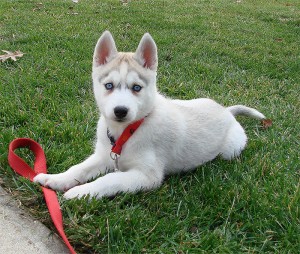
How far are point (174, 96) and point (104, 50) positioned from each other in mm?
1947

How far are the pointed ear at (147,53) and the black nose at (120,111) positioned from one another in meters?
0.57

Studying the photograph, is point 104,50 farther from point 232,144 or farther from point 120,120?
point 232,144

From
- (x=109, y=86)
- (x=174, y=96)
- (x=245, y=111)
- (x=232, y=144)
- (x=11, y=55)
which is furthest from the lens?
(x=11, y=55)

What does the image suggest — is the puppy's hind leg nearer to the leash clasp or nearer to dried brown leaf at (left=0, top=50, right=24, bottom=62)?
the leash clasp

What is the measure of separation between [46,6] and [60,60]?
413 centimetres

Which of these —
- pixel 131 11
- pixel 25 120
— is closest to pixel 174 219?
pixel 25 120

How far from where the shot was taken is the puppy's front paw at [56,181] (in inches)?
108

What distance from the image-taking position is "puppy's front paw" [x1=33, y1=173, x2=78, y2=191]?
2753 millimetres

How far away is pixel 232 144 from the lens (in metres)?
3.58

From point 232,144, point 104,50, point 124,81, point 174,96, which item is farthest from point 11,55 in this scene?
point 232,144

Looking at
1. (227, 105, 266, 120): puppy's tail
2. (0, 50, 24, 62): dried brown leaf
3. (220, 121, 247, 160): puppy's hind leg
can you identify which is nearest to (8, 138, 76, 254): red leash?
(220, 121, 247, 160): puppy's hind leg

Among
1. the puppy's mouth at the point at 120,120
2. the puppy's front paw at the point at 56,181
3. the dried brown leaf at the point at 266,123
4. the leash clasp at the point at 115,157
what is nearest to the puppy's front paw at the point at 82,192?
the puppy's front paw at the point at 56,181

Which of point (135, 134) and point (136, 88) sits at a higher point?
point (136, 88)

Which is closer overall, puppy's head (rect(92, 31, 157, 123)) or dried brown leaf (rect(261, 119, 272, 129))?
puppy's head (rect(92, 31, 157, 123))
